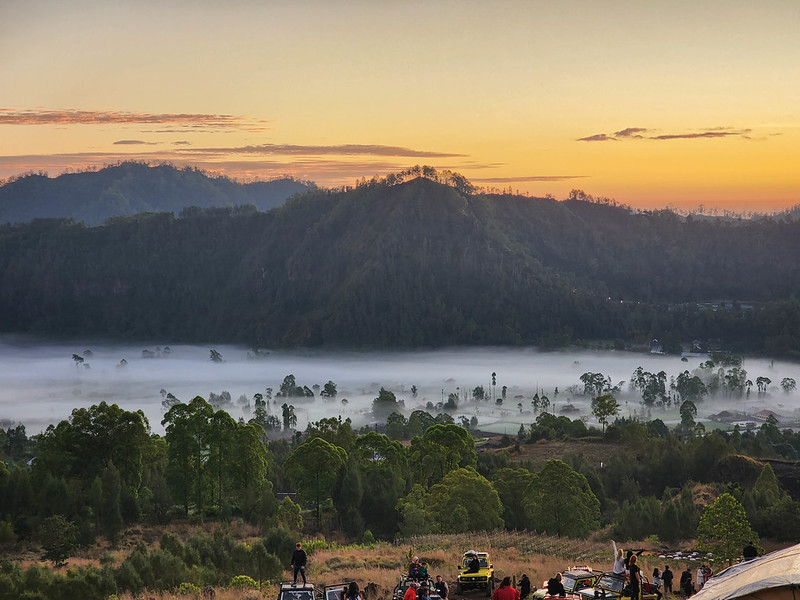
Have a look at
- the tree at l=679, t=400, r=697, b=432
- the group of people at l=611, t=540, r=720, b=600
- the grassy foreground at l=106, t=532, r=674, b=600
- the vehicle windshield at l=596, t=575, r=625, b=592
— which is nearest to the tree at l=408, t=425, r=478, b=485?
the grassy foreground at l=106, t=532, r=674, b=600

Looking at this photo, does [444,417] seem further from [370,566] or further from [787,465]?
[370,566]

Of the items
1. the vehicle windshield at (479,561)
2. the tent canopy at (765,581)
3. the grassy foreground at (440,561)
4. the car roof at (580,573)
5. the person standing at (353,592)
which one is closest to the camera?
the tent canopy at (765,581)

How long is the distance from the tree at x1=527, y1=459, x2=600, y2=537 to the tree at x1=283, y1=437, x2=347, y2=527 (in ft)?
44.7

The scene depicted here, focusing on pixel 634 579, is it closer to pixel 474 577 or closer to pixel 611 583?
pixel 611 583

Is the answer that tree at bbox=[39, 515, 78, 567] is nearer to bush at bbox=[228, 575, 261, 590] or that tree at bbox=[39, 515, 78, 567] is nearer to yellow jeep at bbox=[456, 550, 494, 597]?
bush at bbox=[228, 575, 261, 590]

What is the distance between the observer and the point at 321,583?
1198 inches

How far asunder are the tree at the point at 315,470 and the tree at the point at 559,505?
1362 cm

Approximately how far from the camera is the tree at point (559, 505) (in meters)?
60.4

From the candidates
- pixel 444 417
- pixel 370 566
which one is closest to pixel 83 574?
pixel 370 566

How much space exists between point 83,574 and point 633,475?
227 ft

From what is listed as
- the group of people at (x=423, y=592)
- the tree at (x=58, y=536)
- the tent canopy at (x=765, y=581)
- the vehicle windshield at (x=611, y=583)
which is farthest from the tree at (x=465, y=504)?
the tent canopy at (x=765, y=581)

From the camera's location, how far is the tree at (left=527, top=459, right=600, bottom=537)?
6044 centimetres

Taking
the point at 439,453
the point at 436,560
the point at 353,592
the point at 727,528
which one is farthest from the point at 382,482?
the point at 353,592

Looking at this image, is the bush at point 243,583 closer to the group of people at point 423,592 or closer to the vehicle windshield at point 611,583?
the group of people at point 423,592
